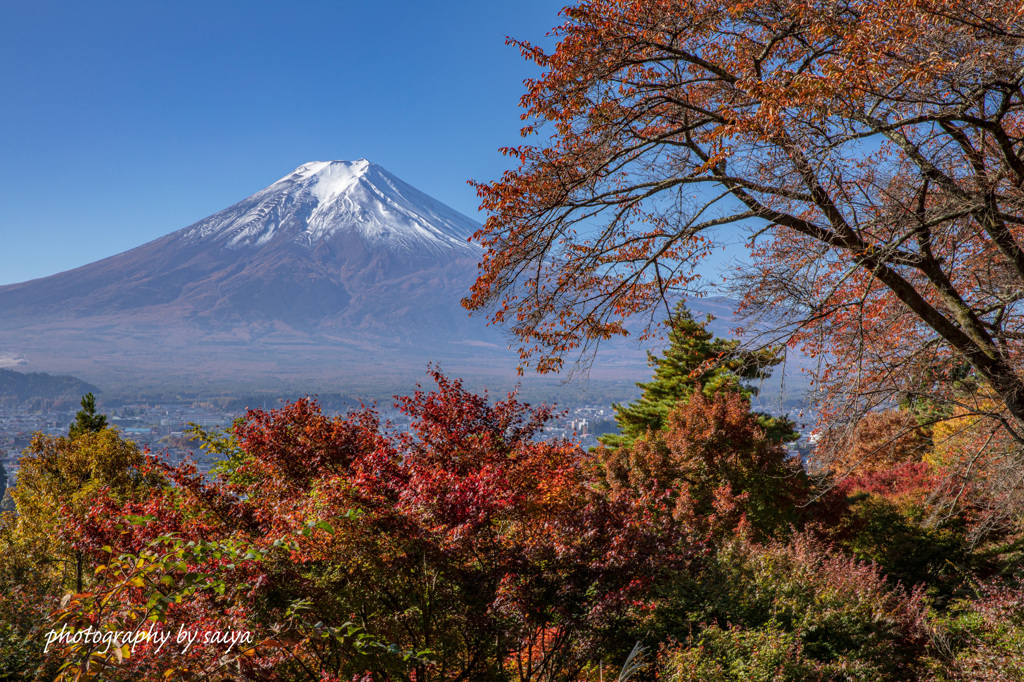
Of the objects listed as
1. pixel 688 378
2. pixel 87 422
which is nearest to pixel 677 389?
pixel 688 378

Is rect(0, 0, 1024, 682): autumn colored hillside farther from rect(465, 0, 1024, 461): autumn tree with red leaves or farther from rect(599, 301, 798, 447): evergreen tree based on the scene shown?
rect(599, 301, 798, 447): evergreen tree

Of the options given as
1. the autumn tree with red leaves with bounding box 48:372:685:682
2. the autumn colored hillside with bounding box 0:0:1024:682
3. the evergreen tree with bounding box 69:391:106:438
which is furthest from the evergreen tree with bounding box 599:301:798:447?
the evergreen tree with bounding box 69:391:106:438

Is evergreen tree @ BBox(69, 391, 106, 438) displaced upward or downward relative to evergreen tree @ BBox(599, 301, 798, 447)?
downward

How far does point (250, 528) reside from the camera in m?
6.51

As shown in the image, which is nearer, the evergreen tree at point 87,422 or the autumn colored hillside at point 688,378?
the autumn colored hillside at point 688,378

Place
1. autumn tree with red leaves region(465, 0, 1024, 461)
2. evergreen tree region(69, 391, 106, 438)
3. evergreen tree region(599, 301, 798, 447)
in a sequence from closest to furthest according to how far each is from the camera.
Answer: autumn tree with red leaves region(465, 0, 1024, 461) < evergreen tree region(599, 301, 798, 447) < evergreen tree region(69, 391, 106, 438)

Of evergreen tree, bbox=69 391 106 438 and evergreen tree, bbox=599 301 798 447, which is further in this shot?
evergreen tree, bbox=69 391 106 438

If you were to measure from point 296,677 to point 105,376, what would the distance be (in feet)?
775

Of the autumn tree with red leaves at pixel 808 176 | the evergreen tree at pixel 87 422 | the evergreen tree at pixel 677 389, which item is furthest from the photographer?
the evergreen tree at pixel 87 422

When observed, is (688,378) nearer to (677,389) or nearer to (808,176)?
(808,176)

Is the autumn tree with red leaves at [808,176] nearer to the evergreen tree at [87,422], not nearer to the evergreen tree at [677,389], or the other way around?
the evergreen tree at [677,389]

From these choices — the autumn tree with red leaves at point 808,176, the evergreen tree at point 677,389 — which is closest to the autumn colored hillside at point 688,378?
the autumn tree with red leaves at point 808,176

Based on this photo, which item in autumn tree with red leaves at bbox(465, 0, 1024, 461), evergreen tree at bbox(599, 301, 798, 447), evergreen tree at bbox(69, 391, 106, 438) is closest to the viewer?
autumn tree with red leaves at bbox(465, 0, 1024, 461)

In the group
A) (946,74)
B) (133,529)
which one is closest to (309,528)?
(133,529)
